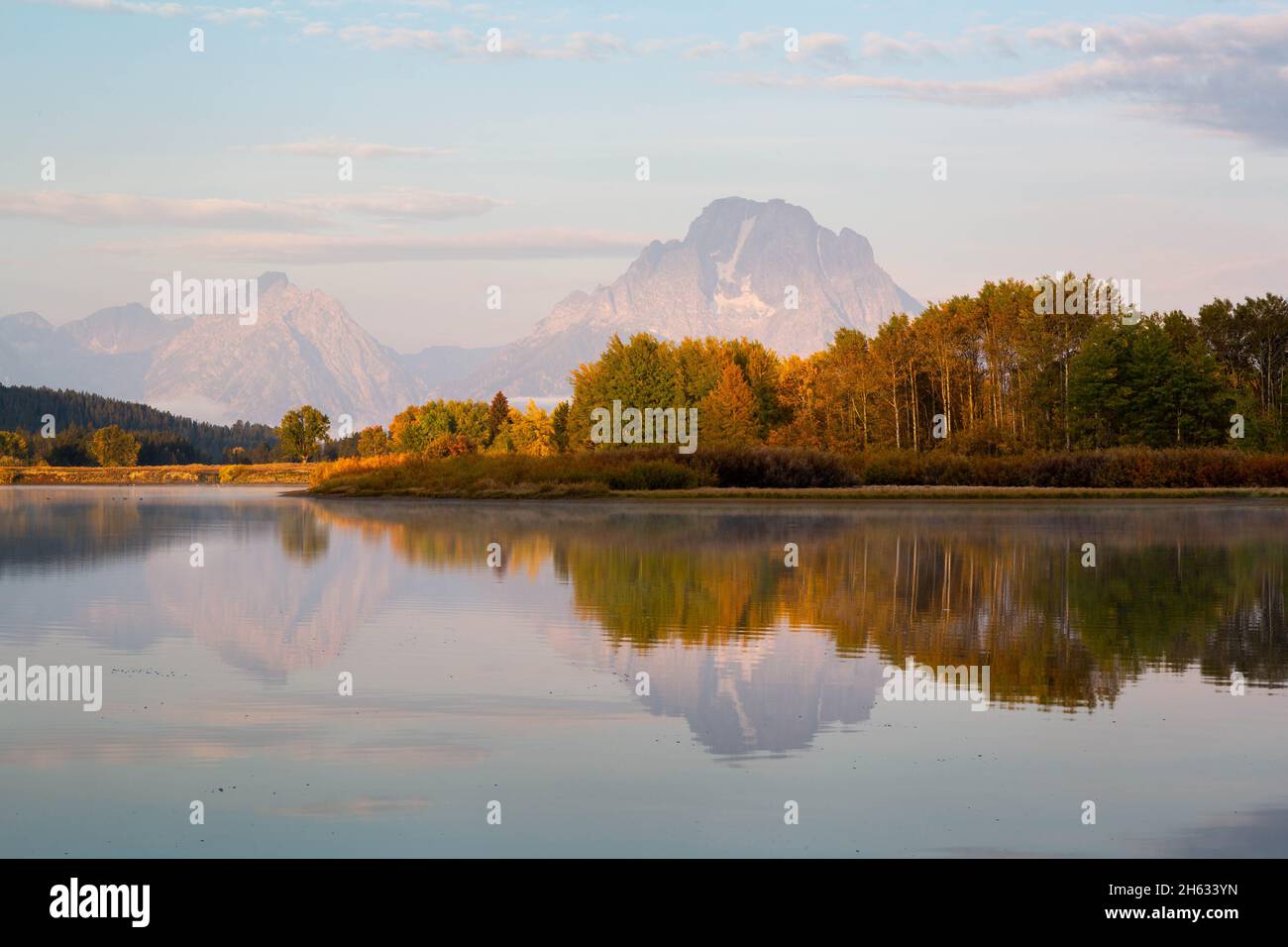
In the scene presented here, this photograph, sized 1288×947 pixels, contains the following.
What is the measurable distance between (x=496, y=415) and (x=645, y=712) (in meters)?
133

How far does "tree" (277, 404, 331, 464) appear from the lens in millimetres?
185125

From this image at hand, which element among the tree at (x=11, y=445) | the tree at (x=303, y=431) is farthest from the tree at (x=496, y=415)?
the tree at (x=11, y=445)

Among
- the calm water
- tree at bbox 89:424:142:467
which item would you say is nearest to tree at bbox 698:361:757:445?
the calm water

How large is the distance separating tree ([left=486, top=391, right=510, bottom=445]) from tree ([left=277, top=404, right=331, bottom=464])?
49.1 meters

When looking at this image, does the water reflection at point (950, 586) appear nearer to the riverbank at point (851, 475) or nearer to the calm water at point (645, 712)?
the calm water at point (645, 712)

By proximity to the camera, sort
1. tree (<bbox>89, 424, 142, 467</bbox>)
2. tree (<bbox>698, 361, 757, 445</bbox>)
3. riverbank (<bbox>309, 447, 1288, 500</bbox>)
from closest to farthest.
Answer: riverbank (<bbox>309, 447, 1288, 500</bbox>) → tree (<bbox>698, 361, 757, 445</bbox>) → tree (<bbox>89, 424, 142, 467</bbox>)

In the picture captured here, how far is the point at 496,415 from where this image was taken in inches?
5630

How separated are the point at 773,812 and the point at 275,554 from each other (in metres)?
22.8

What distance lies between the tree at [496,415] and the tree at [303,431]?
49.1 m

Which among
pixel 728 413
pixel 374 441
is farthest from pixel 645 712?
pixel 374 441

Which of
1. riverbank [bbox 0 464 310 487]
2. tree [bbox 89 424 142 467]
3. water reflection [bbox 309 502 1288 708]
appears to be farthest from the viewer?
tree [bbox 89 424 142 467]

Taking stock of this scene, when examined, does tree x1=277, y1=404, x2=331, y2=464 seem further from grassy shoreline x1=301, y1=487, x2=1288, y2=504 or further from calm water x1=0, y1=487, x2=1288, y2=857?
calm water x1=0, y1=487, x2=1288, y2=857

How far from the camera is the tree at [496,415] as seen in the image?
14112cm

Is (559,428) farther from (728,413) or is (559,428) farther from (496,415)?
(728,413)
